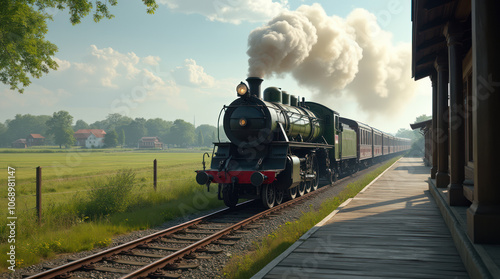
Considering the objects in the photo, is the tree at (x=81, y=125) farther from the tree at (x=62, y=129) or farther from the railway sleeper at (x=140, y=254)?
the railway sleeper at (x=140, y=254)

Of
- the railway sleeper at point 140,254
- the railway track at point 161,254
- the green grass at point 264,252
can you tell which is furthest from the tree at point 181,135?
the railway sleeper at point 140,254

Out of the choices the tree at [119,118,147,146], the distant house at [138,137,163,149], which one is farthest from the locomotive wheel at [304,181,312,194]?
the tree at [119,118,147,146]

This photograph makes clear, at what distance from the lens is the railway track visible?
493cm

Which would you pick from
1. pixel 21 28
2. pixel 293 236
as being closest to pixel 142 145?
pixel 21 28

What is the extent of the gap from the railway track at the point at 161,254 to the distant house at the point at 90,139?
105917mm

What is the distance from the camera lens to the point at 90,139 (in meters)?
109

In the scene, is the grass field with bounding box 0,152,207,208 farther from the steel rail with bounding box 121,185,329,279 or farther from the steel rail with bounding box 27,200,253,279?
the steel rail with bounding box 121,185,329,279

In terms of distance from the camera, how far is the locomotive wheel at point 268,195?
9.58 metres

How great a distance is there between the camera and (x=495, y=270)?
323 cm

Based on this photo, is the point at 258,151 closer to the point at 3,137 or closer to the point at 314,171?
the point at 314,171

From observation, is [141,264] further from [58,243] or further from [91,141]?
[91,141]

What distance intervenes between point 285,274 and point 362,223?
3165 mm

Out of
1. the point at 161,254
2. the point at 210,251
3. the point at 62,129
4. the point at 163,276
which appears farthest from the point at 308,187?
the point at 62,129

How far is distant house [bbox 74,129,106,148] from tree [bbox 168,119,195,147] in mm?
31885
